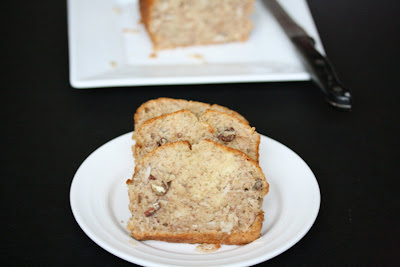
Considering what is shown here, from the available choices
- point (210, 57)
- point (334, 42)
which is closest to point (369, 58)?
point (334, 42)

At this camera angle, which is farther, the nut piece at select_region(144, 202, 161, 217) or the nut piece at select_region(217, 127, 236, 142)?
the nut piece at select_region(217, 127, 236, 142)

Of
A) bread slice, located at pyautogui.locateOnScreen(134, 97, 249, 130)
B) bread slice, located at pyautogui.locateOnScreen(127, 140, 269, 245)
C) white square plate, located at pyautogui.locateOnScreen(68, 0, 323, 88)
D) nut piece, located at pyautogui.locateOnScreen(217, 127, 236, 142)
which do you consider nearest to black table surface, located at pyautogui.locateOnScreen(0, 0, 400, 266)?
white square plate, located at pyautogui.locateOnScreen(68, 0, 323, 88)

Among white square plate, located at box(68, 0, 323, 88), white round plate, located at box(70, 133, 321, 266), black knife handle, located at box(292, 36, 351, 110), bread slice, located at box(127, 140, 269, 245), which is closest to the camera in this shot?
white round plate, located at box(70, 133, 321, 266)

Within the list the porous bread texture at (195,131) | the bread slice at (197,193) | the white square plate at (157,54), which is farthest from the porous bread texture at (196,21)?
the bread slice at (197,193)

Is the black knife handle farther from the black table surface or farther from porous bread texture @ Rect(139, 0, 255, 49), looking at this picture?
porous bread texture @ Rect(139, 0, 255, 49)

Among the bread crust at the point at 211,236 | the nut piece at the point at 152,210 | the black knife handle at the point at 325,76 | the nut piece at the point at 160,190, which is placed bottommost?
the black knife handle at the point at 325,76

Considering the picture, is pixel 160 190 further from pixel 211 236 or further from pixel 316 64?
pixel 316 64

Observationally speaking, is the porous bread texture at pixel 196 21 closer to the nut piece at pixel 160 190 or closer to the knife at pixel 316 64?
the knife at pixel 316 64
